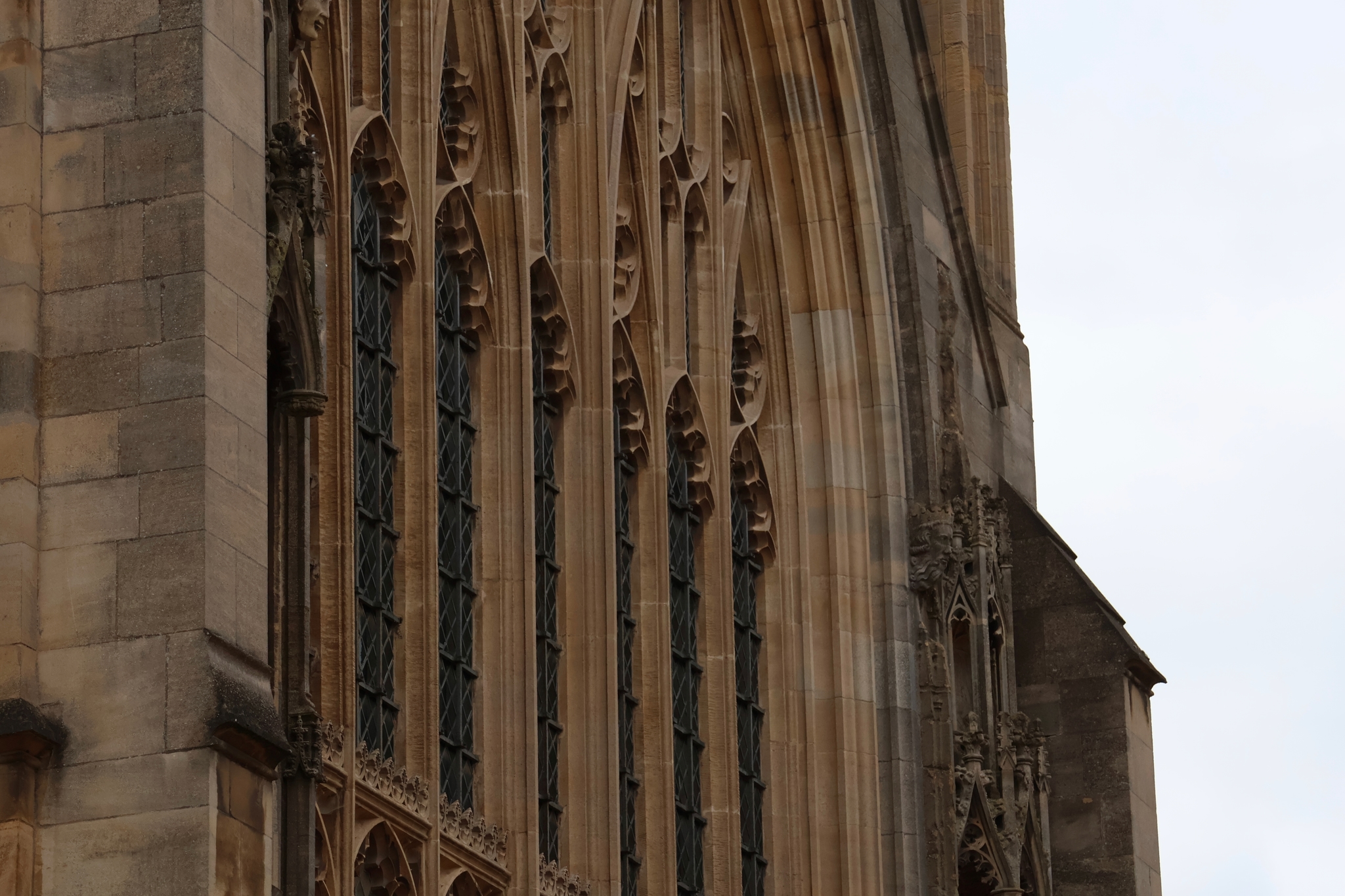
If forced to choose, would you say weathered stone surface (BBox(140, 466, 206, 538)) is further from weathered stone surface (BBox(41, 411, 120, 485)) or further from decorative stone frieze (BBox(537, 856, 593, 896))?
decorative stone frieze (BBox(537, 856, 593, 896))

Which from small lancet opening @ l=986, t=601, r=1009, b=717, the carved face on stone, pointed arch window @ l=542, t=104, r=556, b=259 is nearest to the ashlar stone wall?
the carved face on stone

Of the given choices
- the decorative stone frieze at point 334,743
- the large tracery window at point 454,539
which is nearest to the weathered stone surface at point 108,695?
the decorative stone frieze at point 334,743

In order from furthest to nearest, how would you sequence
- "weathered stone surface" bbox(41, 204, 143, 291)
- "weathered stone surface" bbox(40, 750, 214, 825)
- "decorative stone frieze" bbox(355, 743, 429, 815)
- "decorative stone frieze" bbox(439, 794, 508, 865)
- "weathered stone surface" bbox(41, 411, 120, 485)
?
"decorative stone frieze" bbox(439, 794, 508, 865)
"decorative stone frieze" bbox(355, 743, 429, 815)
"weathered stone surface" bbox(41, 204, 143, 291)
"weathered stone surface" bbox(41, 411, 120, 485)
"weathered stone surface" bbox(40, 750, 214, 825)

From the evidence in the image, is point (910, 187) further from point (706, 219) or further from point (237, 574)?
point (237, 574)

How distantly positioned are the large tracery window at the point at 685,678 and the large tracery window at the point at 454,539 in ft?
8.84

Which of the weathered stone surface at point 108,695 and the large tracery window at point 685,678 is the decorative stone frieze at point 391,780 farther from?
the weathered stone surface at point 108,695

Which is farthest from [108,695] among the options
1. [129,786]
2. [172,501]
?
[172,501]

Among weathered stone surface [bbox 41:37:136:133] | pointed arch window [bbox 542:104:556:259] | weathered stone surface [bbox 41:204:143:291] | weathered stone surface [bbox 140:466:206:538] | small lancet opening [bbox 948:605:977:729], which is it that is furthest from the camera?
small lancet opening [bbox 948:605:977:729]

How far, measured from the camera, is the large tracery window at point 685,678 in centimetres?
2406

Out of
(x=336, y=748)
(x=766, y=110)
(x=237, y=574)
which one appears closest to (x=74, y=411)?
(x=237, y=574)

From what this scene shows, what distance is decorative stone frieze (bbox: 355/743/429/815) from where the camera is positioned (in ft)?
64.2

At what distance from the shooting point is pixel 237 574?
15.4 m

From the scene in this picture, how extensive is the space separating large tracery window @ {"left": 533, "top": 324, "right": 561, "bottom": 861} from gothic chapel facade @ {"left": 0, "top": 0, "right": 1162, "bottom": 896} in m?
0.04

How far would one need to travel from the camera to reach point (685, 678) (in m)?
24.6
